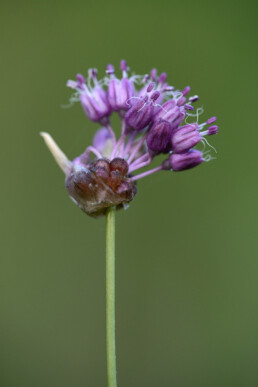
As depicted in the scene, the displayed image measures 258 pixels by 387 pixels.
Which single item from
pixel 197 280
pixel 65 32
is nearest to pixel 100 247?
pixel 197 280

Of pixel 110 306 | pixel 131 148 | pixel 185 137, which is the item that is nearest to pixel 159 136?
pixel 185 137

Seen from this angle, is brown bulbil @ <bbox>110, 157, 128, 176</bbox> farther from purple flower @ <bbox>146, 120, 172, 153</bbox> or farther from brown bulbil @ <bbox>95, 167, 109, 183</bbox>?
purple flower @ <bbox>146, 120, 172, 153</bbox>

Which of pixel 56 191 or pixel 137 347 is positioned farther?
pixel 56 191

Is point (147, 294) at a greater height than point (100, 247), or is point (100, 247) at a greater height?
point (100, 247)

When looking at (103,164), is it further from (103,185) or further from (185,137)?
(185,137)

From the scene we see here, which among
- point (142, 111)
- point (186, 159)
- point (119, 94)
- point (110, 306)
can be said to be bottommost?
point (110, 306)

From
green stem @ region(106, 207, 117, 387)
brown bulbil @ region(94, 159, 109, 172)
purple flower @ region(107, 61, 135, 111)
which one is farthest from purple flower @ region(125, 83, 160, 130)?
green stem @ region(106, 207, 117, 387)

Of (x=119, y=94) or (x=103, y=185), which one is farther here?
(x=119, y=94)

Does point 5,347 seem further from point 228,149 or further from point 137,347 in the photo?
point 228,149
